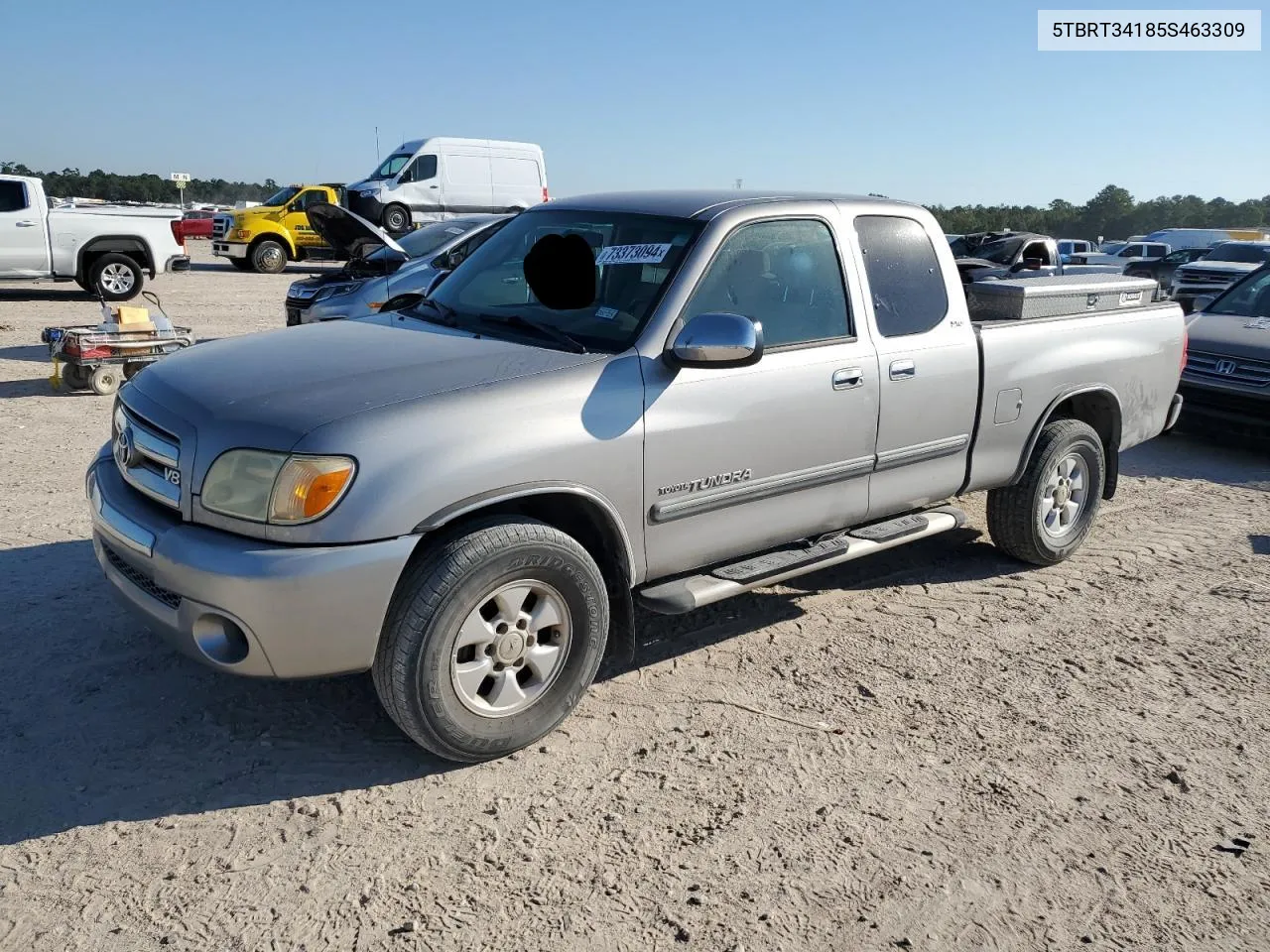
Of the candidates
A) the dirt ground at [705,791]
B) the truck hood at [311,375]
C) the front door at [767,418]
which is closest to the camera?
the dirt ground at [705,791]

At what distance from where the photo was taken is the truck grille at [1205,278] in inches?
701

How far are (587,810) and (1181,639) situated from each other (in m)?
3.02

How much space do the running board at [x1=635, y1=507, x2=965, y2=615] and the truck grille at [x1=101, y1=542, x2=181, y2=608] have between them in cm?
159

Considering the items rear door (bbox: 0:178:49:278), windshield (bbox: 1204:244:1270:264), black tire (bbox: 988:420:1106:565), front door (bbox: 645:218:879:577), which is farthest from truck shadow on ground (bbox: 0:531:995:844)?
windshield (bbox: 1204:244:1270:264)

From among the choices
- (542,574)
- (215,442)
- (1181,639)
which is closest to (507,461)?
(542,574)

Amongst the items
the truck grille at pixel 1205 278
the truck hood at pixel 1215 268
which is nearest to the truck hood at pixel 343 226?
the truck grille at pixel 1205 278

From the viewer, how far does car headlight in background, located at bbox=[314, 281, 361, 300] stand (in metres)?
10.5

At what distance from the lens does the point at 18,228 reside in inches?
602

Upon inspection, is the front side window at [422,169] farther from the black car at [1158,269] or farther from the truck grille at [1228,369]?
the truck grille at [1228,369]

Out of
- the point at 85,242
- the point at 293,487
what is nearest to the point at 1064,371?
the point at 293,487

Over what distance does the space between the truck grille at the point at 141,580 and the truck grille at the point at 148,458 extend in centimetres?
24

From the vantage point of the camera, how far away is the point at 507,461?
3.43 m

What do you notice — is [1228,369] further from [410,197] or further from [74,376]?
[410,197]

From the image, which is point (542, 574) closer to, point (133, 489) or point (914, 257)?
point (133, 489)
